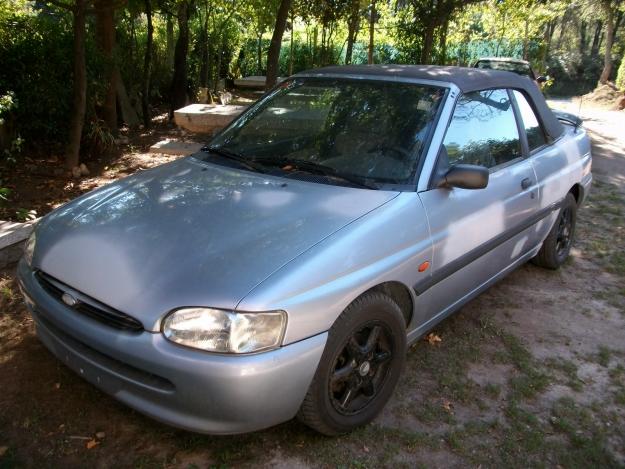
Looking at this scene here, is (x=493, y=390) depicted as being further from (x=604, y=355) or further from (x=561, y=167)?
(x=561, y=167)

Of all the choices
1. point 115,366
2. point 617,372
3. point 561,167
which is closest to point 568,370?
point 617,372

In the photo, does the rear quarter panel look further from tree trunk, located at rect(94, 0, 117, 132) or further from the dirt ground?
Result: tree trunk, located at rect(94, 0, 117, 132)

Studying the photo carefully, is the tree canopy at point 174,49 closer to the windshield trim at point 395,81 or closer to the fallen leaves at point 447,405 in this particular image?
the windshield trim at point 395,81

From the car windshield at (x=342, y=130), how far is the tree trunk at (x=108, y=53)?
4.75 metres

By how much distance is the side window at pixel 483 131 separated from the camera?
3.16 m

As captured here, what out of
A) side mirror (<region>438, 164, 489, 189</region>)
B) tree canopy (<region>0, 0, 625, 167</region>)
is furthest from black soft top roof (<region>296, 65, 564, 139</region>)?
tree canopy (<region>0, 0, 625, 167</region>)

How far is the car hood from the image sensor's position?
2145 millimetres

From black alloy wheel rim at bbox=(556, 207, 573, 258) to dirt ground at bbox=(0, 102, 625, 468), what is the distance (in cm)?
74

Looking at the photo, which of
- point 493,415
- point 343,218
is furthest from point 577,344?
point 343,218

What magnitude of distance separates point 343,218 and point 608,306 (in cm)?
270

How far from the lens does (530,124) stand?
13.0 ft

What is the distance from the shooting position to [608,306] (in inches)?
162

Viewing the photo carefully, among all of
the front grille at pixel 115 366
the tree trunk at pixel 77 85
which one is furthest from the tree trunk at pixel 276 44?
the front grille at pixel 115 366

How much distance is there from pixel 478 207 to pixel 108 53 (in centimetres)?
642
